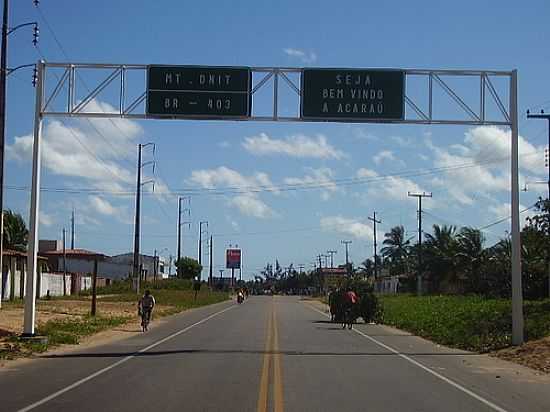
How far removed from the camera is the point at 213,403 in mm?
12625

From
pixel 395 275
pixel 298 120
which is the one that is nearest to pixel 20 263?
pixel 298 120

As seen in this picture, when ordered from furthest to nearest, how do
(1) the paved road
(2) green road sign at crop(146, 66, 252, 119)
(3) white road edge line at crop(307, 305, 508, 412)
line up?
(2) green road sign at crop(146, 66, 252, 119) → (3) white road edge line at crop(307, 305, 508, 412) → (1) the paved road

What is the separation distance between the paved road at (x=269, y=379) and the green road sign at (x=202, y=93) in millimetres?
7113

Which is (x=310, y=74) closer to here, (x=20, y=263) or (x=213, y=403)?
(x=213, y=403)

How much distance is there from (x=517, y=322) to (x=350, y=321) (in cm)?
1286

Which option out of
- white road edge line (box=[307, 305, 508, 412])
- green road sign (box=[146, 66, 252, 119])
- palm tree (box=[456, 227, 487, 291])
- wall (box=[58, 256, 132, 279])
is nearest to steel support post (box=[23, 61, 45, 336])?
green road sign (box=[146, 66, 252, 119])

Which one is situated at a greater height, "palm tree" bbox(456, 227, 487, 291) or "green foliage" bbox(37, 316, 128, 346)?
"palm tree" bbox(456, 227, 487, 291)

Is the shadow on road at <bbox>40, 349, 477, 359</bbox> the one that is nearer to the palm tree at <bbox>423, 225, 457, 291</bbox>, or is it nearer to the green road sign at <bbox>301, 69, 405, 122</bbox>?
the green road sign at <bbox>301, 69, 405, 122</bbox>

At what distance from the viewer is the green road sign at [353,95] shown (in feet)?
82.8

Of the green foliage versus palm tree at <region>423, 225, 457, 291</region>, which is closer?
the green foliage

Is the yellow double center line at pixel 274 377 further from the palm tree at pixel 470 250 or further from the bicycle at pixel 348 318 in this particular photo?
the palm tree at pixel 470 250

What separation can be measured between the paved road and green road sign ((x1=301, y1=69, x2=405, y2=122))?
711 cm

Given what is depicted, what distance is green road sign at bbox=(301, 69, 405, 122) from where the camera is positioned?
25.2m

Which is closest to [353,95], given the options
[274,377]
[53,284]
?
[274,377]
